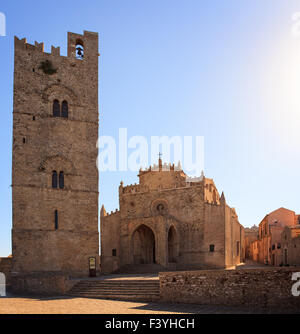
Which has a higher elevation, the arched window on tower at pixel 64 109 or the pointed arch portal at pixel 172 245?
the arched window on tower at pixel 64 109

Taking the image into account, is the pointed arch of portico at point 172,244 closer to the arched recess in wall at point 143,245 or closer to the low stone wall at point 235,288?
the arched recess in wall at point 143,245

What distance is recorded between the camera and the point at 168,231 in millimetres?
30656

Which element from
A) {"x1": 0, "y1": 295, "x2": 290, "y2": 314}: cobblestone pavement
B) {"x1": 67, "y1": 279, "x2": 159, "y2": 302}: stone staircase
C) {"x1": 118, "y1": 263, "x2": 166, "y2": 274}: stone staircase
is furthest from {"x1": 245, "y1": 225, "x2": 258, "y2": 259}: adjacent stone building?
{"x1": 0, "y1": 295, "x2": 290, "y2": 314}: cobblestone pavement

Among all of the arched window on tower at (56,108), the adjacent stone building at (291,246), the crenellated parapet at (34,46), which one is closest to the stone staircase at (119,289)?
the arched window on tower at (56,108)

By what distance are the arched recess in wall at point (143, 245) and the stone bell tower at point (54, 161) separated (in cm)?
727

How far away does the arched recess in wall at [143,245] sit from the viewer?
32125 mm

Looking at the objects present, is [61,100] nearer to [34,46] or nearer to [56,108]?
[56,108]

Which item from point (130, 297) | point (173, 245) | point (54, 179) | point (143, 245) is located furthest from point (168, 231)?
point (130, 297)

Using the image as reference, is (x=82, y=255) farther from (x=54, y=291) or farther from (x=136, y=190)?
(x=136, y=190)

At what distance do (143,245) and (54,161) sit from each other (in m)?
12.4

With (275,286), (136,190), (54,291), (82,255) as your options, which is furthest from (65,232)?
(275,286)

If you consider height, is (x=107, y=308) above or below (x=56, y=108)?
below

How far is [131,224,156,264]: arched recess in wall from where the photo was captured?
32125 mm

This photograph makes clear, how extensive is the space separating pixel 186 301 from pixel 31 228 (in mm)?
12283
